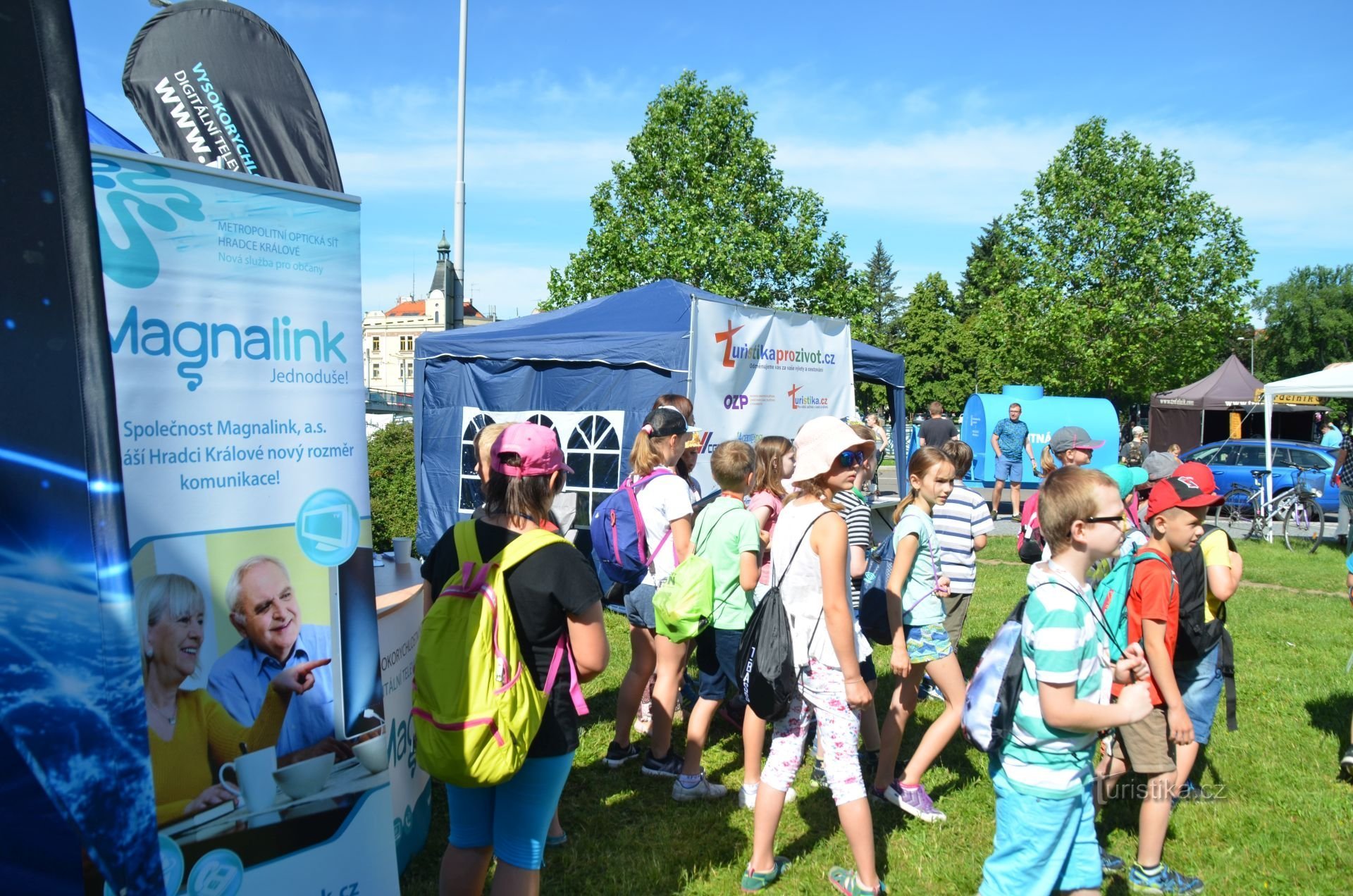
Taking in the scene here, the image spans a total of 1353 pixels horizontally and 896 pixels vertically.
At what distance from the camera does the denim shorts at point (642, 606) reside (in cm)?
452

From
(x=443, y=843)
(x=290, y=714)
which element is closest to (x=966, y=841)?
(x=443, y=843)

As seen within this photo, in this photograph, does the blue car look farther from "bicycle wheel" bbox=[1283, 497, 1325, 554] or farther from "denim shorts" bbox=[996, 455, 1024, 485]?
"denim shorts" bbox=[996, 455, 1024, 485]

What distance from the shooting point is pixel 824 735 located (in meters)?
3.13

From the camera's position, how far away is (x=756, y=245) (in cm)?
2927

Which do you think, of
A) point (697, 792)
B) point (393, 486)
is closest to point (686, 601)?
point (697, 792)

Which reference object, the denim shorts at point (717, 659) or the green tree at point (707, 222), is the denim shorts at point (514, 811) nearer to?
the denim shorts at point (717, 659)

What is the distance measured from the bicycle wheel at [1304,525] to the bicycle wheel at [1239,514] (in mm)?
572

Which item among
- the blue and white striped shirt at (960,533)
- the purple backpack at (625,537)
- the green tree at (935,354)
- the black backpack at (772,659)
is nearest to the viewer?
the black backpack at (772,659)

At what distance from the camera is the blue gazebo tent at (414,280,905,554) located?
8.09 m

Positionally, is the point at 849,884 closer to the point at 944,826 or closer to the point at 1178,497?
the point at 944,826

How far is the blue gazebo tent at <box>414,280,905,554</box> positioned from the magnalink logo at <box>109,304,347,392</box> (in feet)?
17.3

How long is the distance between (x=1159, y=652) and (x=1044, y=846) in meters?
1.06

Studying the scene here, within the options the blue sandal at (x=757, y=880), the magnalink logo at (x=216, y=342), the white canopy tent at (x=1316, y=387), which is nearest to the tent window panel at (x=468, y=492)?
the blue sandal at (x=757, y=880)

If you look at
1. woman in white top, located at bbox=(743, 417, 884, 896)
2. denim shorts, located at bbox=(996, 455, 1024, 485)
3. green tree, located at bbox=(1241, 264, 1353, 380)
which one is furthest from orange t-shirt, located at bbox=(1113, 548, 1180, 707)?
green tree, located at bbox=(1241, 264, 1353, 380)
